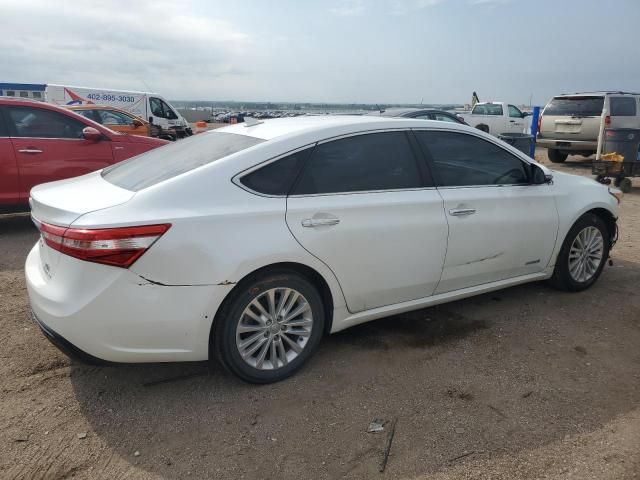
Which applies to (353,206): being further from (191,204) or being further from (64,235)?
(64,235)

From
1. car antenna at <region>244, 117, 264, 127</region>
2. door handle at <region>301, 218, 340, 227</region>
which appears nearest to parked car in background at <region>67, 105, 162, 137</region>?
car antenna at <region>244, 117, 264, 127</region>

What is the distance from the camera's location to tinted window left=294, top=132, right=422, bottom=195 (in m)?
3.21

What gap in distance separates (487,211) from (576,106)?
11.8 meters

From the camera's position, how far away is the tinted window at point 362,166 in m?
3.21

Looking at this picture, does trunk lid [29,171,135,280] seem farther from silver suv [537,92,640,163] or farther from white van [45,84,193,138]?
white van [45,84,193,138]

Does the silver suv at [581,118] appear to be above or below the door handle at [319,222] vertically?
above

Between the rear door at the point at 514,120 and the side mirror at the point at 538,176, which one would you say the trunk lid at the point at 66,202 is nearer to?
the side mirror at the point at 538,176

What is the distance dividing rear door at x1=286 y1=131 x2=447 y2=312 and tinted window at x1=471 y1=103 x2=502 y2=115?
1810 centimetres

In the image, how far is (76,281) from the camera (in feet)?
8.72

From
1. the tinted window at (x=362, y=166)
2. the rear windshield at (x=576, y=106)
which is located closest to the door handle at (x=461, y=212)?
the tinted window at (x=362, y=166)

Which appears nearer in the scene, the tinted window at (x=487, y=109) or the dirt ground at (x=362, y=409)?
the dirt ground at (x=362, y=409)

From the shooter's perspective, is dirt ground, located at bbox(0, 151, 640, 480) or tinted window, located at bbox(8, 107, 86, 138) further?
tinted window, located at bbox(8, 107, 86, 138)

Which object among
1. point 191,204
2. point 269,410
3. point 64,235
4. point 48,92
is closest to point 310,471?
point 269,410

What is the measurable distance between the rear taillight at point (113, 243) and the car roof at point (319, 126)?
1023 millimetres
